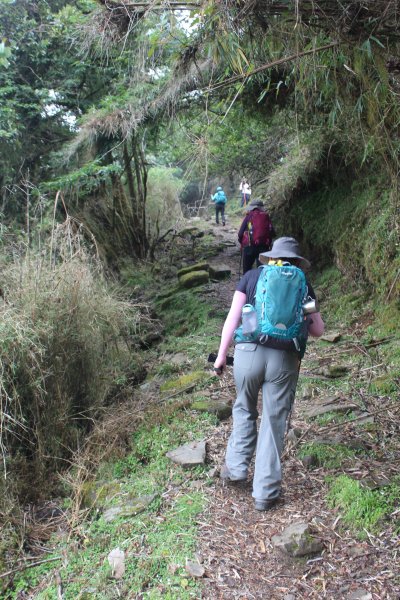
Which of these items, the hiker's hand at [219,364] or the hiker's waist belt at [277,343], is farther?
the hiker's hand at [219,364]

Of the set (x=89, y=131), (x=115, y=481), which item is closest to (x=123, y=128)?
(x=89, y=131)

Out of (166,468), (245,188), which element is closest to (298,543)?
(166,468)

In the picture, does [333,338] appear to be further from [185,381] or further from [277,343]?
[277,343]

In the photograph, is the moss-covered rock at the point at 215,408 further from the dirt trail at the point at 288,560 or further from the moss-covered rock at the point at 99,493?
the moss-covered rock at the point at 99,493

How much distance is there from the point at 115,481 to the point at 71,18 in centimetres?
826

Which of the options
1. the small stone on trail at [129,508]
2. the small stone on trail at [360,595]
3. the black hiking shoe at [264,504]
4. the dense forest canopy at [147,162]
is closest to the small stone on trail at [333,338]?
the dense forest canopy at [147,162]

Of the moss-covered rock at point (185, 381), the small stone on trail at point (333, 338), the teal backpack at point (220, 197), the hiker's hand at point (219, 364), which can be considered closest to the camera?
the hiker's hand at point (219, 364)

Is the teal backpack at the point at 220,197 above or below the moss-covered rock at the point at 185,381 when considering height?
above

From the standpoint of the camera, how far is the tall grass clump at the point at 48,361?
444cm

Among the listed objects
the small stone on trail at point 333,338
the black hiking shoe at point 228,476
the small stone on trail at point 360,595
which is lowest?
the small stone on trail at point 360,595

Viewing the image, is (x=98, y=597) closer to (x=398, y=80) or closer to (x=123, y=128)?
(x=398, y=80)

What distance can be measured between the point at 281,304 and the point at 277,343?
257mm

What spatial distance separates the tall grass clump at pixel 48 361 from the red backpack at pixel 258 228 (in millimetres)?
3540

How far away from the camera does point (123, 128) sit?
9.84m
